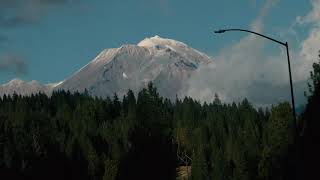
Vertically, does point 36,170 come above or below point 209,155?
below

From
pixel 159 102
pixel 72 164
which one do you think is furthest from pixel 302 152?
pixel 72 164

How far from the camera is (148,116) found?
227 ft

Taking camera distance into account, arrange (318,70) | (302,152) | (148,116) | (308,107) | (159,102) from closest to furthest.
Answer: (302,152) → (308,107) → (318,70) → (148,116) → (159,102)

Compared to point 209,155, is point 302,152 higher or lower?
lower

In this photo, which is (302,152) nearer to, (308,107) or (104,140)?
(308,107)

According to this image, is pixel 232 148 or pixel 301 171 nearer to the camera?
pixel 301 171

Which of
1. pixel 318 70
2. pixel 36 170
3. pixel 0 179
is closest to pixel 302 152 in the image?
pixel 318 70

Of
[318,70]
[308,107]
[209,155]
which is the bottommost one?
[308,107]

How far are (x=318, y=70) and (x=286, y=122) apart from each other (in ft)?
104

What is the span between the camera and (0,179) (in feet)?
281

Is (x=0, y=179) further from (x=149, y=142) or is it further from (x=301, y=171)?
(x=301, y=171)

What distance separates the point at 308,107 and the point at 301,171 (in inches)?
165

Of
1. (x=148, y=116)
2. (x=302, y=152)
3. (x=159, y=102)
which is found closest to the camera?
(x=302, y=152)

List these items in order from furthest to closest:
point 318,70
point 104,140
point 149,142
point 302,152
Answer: point 104,140 < point 149,142 < point 318,70 < point 302,152
